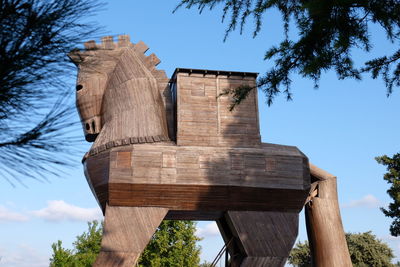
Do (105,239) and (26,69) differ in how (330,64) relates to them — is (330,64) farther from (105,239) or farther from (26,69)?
(105,239)

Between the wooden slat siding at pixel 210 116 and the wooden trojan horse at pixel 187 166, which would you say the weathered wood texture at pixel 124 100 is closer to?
the wooden trojan horse at pixel 187 166

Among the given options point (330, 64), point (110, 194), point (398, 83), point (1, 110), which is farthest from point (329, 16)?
point (110, 194)

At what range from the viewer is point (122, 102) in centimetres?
1304

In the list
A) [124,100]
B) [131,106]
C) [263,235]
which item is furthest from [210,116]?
[263,235]

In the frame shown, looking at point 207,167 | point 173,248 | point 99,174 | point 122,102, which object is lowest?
point 99,174

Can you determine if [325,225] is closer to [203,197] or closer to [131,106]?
[203,197]

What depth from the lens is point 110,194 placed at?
479 inches

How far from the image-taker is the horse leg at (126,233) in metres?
11.7

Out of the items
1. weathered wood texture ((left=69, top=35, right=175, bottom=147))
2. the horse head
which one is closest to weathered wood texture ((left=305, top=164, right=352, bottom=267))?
weathered wood texture ((left=69, top=35, right=175, bottom=147))

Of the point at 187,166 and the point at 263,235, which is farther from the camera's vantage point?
the point at 263,235

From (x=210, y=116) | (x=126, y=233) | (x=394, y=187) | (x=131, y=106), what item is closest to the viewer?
(x=126, y=233)

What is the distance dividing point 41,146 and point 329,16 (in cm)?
479

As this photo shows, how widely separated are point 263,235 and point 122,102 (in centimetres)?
526

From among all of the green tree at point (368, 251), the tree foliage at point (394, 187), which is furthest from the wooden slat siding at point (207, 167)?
the green tree at point (368, 251)
